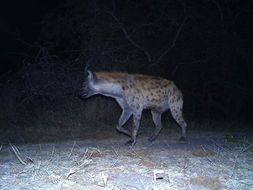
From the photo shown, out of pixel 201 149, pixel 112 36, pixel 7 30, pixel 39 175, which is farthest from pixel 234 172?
pixel 7 30

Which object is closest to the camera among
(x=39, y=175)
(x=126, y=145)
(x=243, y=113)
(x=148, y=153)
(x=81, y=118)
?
(x=39, y=175)

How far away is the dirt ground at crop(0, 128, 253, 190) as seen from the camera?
4273 mm

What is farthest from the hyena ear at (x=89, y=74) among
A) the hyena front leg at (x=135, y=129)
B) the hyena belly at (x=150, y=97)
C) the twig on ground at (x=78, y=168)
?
the twig on ground at (x=78, y=168)

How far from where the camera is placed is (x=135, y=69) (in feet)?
31.9

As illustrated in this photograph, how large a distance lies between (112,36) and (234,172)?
5.37 metres

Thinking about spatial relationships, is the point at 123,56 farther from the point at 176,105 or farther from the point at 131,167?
the point at 131,167

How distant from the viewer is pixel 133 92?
6.93 metres

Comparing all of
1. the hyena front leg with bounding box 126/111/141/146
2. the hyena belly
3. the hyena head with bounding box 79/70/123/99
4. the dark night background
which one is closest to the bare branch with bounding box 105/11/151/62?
the dark night background

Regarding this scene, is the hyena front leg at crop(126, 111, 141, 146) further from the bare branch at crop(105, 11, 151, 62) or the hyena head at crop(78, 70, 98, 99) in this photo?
the bare branch at crop(105, 11, 151, 62)

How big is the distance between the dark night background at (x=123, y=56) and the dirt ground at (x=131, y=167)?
2639 mm

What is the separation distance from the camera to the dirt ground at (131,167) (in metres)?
4.27

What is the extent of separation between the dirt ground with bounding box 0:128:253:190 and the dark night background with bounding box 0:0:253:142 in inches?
104

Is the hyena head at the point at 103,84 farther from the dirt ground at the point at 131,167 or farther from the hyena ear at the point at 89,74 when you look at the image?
the dirt ground at the point at 131,167

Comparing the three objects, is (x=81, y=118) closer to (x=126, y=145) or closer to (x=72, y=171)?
(x=126, y=145)
